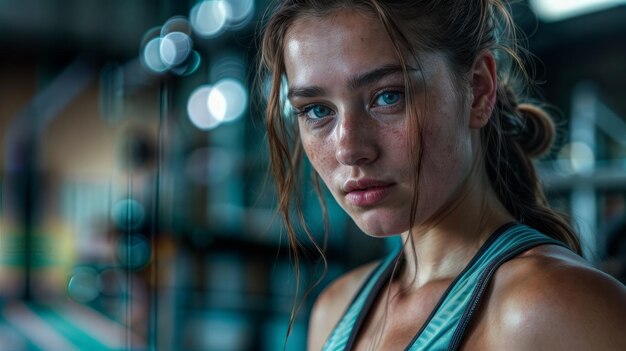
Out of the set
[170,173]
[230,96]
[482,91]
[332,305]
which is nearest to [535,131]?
[482,91]

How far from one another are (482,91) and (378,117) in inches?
5.5

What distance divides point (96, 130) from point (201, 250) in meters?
3.91

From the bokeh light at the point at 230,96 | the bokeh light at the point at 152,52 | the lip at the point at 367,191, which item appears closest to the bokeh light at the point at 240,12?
the bokeh light at the point at 230,96

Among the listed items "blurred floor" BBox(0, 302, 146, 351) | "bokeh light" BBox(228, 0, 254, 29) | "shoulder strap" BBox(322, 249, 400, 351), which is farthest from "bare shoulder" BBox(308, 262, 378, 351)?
"blurred floor" BBox(0, 302, 146, 351)

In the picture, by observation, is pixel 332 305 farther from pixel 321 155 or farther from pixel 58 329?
pixel 58 329

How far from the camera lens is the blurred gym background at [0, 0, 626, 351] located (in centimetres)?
212

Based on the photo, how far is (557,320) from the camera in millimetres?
595

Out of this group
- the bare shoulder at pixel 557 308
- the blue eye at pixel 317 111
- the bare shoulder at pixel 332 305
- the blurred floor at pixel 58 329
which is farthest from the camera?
the blurred floor at pixel 58 329

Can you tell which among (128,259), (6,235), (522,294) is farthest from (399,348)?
(6,235)

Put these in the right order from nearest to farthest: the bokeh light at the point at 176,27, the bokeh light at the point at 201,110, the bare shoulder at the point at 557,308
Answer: the bare shoulder at the point at 557,308, the bokeh light at the point at 176,27, the bokeh light at the point at 201,110

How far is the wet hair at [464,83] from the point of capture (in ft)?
2.42

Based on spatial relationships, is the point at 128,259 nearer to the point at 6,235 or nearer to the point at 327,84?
the point at 327,84

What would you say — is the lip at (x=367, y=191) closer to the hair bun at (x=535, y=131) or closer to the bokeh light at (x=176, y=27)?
the hair bun at (x=535, y=131)

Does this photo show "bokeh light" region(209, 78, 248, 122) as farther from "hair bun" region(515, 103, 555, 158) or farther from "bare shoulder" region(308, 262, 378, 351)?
"hair bun" region(515, 103, 555, 158)
